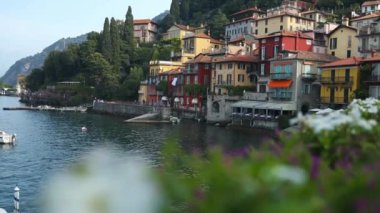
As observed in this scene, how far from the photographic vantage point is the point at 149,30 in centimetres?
13312

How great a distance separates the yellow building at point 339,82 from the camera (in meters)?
48.5

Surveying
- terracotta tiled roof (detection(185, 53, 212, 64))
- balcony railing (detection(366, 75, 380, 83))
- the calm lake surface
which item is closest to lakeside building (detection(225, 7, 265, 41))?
terracotta tiled roof (detection(185, 53, 212, 64))

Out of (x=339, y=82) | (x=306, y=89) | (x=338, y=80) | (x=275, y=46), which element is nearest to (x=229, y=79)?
(x=275, y=46)

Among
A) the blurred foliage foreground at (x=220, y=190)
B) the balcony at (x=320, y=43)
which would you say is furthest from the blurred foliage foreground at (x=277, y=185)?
the balcony at (x=320, y=43)

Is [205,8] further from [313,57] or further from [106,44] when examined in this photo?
[313,57]

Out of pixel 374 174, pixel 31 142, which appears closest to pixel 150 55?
pixel 31 142

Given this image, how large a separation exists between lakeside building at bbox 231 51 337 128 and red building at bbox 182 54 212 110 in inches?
614

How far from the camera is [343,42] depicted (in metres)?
60.8

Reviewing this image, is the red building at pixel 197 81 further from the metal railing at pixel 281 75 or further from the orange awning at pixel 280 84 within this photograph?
the metal railing at pixel 281 75

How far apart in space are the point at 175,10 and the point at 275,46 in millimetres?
78251

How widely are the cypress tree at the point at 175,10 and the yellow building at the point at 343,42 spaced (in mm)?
76716

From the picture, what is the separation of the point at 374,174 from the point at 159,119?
66.2m

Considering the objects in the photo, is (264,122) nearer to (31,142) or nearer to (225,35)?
(31,142)

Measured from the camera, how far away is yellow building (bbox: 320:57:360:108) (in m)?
48.5
